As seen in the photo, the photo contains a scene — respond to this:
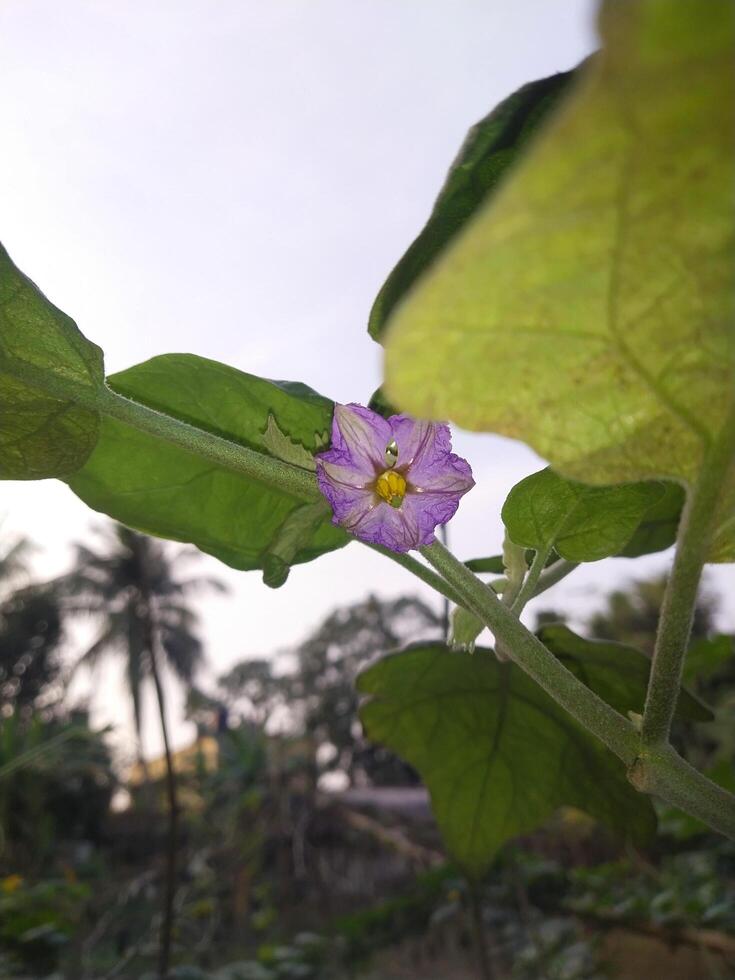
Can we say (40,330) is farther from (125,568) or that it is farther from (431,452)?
(125,568)

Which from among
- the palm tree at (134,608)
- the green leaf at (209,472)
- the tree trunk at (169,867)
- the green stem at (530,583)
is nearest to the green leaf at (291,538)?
the green leaf at (209,472)

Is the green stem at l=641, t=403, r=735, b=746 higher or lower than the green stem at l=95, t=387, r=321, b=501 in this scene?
lower

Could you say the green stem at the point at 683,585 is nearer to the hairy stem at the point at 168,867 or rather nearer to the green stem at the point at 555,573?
the green stem at the point at 555,573

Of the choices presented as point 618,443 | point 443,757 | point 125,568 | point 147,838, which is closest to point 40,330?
point 618,443

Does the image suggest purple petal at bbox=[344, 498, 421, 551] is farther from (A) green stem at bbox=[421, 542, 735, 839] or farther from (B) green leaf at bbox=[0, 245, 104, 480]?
(B) green leaf at bbox=[0, 245, 104, 480]

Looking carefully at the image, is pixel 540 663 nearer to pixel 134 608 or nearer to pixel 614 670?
pixel 614 670

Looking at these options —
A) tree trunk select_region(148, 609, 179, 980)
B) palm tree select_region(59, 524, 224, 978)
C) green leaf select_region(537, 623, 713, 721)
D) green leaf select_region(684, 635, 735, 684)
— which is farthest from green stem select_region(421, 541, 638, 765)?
palm tree select_region(59, 524, 224, 978)
